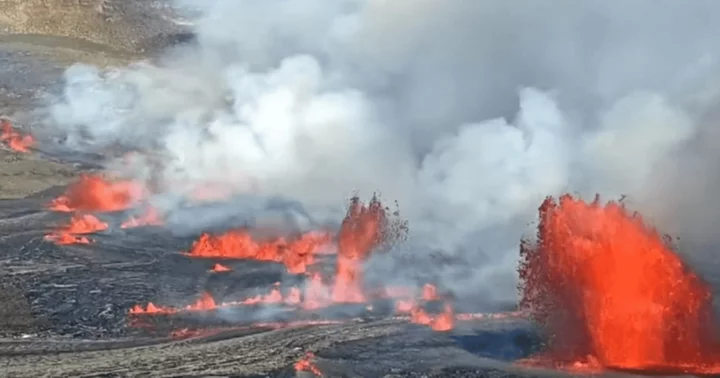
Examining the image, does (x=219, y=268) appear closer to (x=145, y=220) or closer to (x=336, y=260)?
(x=336, y=260)

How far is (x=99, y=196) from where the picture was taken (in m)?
37.3

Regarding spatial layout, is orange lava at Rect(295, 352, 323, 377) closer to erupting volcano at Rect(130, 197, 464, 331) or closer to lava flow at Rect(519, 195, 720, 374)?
erupting volcano at Rect(130, 197, 464, 331)

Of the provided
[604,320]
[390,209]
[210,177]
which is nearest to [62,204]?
[210,177]

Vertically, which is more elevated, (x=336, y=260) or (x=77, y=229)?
(x=77, y=229)

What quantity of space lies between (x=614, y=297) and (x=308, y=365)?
6993 millimetres

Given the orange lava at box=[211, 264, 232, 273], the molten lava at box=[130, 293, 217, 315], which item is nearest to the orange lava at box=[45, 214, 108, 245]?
the orange lava at box=[211, 264, 232, 273]

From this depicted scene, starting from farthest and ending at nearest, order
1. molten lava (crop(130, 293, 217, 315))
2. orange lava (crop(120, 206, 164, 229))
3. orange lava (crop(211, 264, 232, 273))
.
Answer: orange lava (crop(120, 206, 164, 229)) < orange lava (crop(211, 264, 232, 273)) < molten lava (crop(130, 293, 217, 315))

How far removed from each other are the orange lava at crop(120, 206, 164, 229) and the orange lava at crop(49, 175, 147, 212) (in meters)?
1.76

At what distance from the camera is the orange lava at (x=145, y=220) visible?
3266cm

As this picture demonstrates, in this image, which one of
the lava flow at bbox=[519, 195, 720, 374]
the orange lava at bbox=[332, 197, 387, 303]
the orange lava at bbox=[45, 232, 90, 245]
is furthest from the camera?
the orange lava at bbox=[45, 232, 90, 245]

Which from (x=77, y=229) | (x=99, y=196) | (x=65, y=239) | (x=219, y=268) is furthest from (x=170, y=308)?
(x=99, y=196)

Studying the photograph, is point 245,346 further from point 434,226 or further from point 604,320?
point 434,226

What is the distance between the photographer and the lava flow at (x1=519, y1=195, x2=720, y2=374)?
20473 mm

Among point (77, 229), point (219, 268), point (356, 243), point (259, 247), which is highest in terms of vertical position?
point (77, 229)
